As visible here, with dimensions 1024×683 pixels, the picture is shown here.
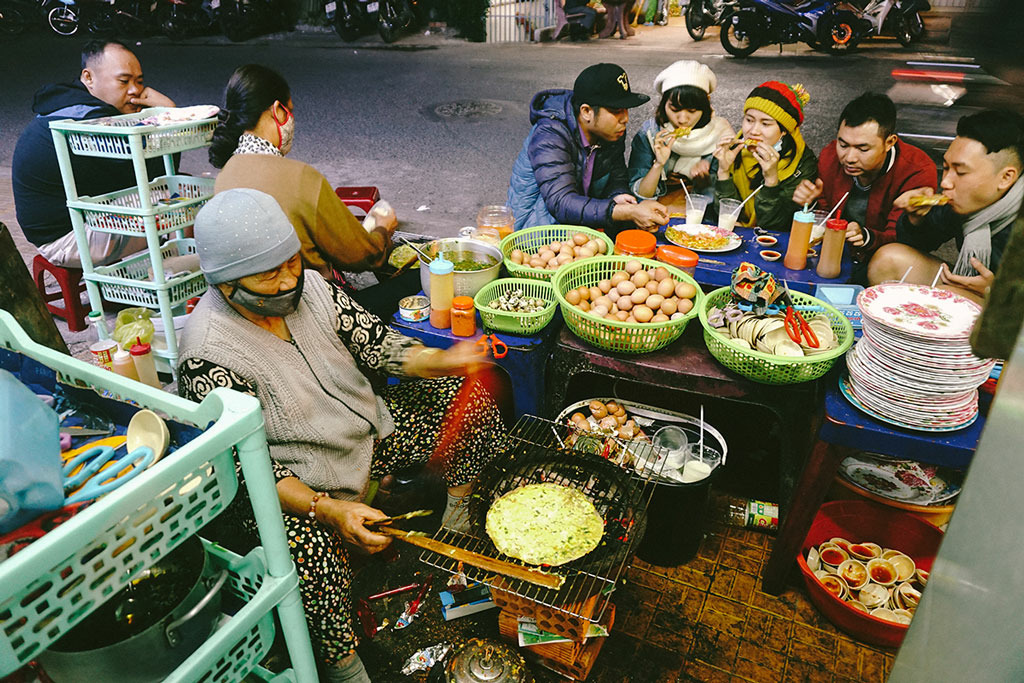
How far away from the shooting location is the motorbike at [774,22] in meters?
6.88

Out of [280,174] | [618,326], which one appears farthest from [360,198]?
[618,326]

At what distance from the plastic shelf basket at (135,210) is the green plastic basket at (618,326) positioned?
2.19 metres

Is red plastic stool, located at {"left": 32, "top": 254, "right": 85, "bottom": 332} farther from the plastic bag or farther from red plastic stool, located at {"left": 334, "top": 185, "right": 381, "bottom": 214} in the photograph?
red plastic stool, located at {"left": 334, "top": 185, "right": 381, "bottom": 214}

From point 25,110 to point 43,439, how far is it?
1366cm

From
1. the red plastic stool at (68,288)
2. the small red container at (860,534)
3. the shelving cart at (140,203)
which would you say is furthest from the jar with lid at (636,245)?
the red plastic stool at (68,288)

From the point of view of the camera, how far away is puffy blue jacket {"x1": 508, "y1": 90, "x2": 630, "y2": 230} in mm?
3752

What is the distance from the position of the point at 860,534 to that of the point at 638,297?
151cm

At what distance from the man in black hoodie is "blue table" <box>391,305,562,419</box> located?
2599 mm

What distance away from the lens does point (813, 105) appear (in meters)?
7.82

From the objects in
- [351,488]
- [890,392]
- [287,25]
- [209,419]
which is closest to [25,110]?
[287,25]

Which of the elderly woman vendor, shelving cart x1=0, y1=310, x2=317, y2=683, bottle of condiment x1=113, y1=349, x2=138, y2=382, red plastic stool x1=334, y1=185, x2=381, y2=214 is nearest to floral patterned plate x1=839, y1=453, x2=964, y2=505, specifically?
the elderly woman vendor

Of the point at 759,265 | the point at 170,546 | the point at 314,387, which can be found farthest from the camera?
the point at 759,265

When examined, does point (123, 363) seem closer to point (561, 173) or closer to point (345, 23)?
point (561, 173)

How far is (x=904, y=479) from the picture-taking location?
2732 millimetres
